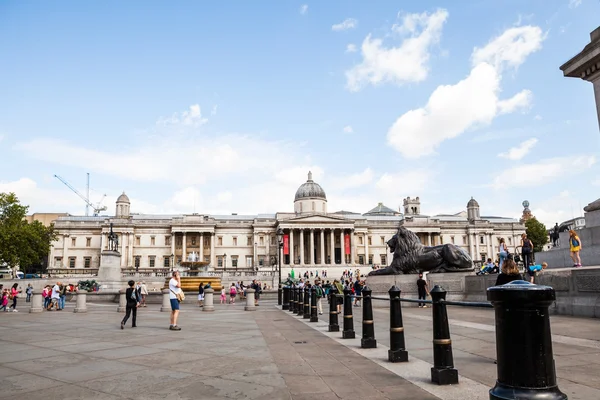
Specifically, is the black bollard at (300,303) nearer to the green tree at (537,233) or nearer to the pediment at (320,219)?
the pediment at (320,219)

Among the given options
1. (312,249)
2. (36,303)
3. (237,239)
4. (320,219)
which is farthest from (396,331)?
(237,239)

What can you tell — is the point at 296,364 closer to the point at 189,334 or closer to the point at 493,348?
the point at 493,348

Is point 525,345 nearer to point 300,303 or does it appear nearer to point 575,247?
point 575,247

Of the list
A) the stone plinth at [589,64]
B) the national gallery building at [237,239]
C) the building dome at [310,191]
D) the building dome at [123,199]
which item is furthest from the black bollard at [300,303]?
the building dome at [123,199]

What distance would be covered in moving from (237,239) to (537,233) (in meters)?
69.8

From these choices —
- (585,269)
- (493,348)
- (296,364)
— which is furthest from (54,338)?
(585,269)

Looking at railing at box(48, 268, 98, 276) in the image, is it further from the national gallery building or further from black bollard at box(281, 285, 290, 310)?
black bollard at box(281, 285, 290, 310)

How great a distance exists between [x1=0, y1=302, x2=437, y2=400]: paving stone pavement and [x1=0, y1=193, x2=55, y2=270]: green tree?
2637 inches

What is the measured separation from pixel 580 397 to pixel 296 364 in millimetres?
4307

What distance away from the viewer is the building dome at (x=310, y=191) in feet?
352

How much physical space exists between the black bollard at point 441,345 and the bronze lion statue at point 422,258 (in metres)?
16.6

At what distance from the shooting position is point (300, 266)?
89.7 m

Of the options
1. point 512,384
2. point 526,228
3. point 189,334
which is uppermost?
point 526,228

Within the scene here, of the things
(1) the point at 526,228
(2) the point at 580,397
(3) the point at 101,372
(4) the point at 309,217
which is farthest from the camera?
(1) the point at 526,228
